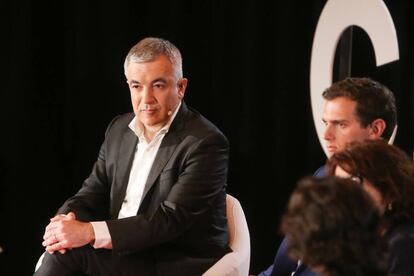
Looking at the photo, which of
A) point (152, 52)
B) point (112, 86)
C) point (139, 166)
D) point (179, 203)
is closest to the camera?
point (179, 203)

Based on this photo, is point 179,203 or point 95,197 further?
point 95,197

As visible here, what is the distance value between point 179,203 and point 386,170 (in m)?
1.07

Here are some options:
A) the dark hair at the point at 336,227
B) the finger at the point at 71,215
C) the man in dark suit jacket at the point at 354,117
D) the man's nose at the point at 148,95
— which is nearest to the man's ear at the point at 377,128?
the man in dark suit jacket at the point at 354,117

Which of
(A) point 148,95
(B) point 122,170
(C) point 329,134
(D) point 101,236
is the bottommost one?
(D) point 101,236

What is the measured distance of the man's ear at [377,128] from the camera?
2.39 m

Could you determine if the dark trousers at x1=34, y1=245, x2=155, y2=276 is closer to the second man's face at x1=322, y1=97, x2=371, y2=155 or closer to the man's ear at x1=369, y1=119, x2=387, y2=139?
the second man's face at x1=322, y1=97, x2=371, y2=155

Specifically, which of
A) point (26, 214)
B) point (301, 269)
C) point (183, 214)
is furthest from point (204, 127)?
point (26, 214)

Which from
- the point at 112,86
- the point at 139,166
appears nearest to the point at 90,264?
the point at 139,166

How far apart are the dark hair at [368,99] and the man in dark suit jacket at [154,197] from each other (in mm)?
509

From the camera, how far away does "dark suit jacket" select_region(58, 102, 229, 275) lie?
248 centimetres

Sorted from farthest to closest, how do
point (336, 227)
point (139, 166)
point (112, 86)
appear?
point (112, 86), point (139, 166), point (336, 227)

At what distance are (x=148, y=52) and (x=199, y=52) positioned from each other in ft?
5.27

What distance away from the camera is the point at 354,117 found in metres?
2.38

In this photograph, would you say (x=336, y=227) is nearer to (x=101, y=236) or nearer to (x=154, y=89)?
(x=101, y=236)
